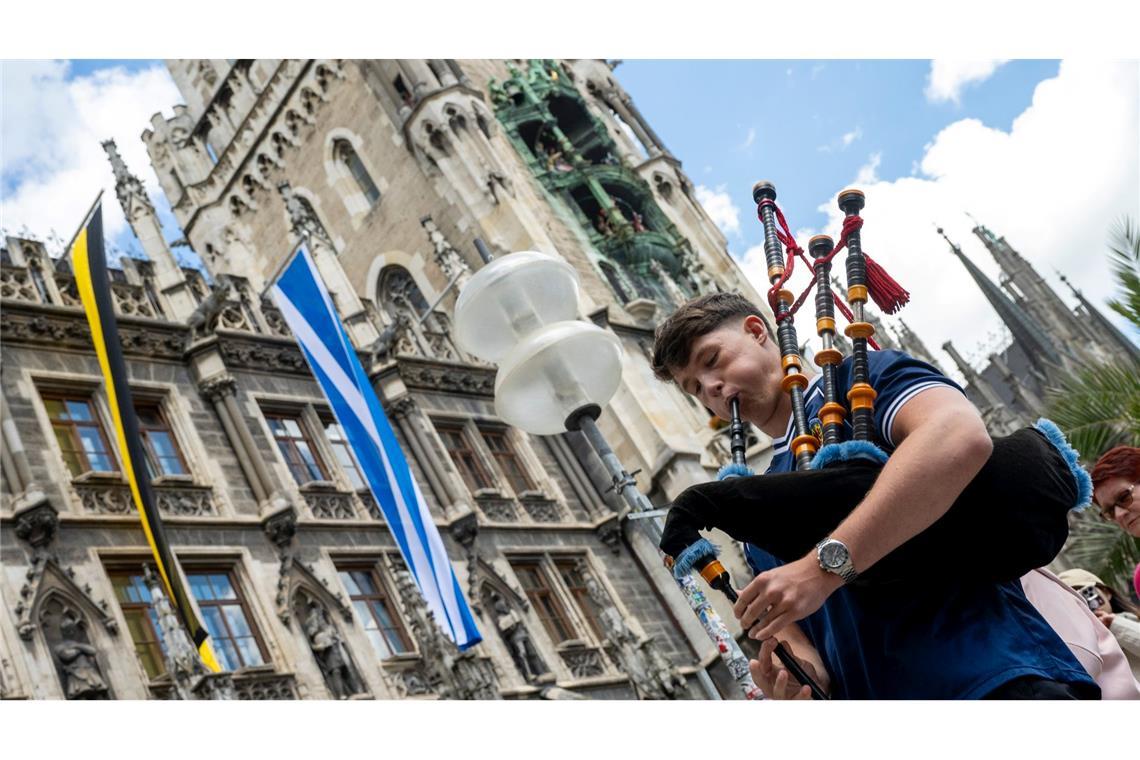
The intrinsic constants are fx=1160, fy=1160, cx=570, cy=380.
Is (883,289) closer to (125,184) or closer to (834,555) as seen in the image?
(834,555)

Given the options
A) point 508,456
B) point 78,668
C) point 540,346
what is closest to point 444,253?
point 508,456

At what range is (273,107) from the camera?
104ft

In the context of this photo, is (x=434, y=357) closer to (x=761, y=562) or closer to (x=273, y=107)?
(x=273, y=107)

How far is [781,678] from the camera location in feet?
9.09

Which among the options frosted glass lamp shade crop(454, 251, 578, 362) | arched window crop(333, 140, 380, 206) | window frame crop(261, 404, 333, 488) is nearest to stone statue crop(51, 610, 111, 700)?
window frame crop(261, 404, 333, 488)

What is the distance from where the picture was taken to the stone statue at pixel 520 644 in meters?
17.9

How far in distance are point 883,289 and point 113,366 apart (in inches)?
407

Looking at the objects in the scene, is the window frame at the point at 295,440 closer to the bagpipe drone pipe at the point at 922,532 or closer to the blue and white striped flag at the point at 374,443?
the blue and white striped flag at the point at 374,443

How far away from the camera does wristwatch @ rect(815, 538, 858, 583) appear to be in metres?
2.26

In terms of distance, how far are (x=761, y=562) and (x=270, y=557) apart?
1398cm

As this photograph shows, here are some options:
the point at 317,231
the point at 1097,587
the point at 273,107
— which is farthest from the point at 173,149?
the point at 1097,587

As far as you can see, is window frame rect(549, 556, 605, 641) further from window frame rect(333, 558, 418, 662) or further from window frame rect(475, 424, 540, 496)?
window frame rect(333, 558, 418, 662)

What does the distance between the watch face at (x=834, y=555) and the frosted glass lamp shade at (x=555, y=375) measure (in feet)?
16.8

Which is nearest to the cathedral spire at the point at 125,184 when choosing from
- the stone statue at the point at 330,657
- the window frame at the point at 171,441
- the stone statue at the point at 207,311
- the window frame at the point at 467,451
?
the stone statue at the point at 207,311
